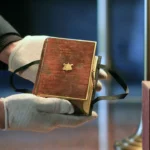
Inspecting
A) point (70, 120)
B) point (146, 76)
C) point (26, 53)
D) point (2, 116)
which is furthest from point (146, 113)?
point (146, 76)

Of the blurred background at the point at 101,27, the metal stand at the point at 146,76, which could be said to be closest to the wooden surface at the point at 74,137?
the metal stand at the point at 146,76

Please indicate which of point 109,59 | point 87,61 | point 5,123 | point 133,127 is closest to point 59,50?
point 87,61

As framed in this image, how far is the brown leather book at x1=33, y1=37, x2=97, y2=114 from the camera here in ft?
3.34

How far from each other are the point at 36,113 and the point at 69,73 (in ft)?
0.42

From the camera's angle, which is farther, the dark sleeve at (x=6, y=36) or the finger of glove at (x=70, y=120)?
the dark sleeve at (x=6, y=36)

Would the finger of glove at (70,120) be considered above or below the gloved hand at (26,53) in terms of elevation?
below

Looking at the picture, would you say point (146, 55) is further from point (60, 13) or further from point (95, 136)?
point (60, 13)

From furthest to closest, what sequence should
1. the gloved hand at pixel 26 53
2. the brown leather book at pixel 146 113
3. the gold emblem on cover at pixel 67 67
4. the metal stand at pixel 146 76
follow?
1. the metal stand at pixel 146 76
2. the gloved hand at pixel 26 53
3. the gold emblem on cover at pixel 67 67
4. the brown leather book at pixel 146 113

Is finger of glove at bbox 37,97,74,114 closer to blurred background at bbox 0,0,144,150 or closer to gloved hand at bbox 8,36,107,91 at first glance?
gloved hand at bbox 8,36,107,91

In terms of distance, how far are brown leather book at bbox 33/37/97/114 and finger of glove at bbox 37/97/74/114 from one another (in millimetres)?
23

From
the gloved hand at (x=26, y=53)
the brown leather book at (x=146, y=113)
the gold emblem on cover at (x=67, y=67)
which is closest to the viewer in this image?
the brown leather book at (x=146, y=113)

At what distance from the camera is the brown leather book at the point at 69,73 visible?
3.34ft

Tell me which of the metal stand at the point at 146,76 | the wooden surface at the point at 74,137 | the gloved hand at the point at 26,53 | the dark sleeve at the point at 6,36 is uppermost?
the dark sleeve at the point at 6,36

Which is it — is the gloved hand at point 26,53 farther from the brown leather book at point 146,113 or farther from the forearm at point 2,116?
the brown leather book at point 146,113
